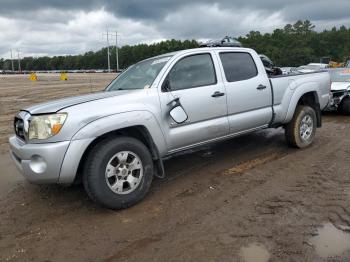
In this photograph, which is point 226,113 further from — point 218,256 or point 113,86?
point 218,256

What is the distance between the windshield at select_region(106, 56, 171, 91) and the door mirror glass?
463 mm

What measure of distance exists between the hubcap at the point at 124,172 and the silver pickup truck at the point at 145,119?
0.01 metres

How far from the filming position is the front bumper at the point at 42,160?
164 inches

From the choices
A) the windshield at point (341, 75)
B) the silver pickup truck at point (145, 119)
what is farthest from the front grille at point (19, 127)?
the windshield at point (341, 75)

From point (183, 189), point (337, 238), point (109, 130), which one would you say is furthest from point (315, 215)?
point (109, 130)

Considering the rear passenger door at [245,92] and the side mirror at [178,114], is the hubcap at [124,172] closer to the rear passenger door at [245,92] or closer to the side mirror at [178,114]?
the side mirror at [178,114]

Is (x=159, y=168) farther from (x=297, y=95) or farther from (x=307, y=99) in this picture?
(x=307, y=99)

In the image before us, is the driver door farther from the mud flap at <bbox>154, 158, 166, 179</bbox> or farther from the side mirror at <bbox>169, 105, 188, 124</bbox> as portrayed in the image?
the mud flap at <bbox>154, 158, 166, 179</bbox>

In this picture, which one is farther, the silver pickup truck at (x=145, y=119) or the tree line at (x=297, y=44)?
the tree line at (x=297, y=44)

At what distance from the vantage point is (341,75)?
455 inches

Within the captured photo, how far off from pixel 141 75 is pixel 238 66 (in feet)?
5.03

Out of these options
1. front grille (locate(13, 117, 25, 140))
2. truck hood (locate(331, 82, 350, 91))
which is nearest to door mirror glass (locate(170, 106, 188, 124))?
front grille (locate(13, 117, 25, 140))

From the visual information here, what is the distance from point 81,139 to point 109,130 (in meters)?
0.33

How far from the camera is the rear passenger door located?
5750mm
